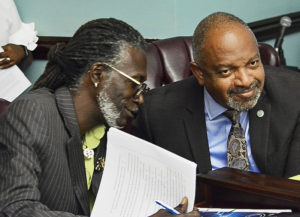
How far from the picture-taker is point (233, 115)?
5.88 feet

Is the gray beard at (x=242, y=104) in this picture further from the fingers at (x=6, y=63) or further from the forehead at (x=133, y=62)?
the fingers at (x=6, y=63)

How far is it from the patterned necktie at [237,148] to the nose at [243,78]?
196mm

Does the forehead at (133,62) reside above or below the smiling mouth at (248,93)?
above

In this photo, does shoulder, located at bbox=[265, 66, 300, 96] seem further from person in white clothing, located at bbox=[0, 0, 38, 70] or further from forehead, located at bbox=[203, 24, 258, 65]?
person in white clothing, located at bbox=[0, 0, 38, 70]

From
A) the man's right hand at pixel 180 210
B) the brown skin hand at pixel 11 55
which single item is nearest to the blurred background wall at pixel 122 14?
the brown skin hand at pixel 11 55

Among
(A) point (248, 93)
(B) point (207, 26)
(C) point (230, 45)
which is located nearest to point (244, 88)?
(A) point (248, 93)

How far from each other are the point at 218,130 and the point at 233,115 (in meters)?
0.08

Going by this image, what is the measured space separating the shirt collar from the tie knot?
19mm

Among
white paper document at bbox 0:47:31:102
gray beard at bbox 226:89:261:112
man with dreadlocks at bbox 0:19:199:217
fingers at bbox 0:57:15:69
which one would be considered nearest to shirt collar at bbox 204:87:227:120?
gray beard at bbox 226:89:261:112

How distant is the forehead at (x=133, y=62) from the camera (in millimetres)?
1633

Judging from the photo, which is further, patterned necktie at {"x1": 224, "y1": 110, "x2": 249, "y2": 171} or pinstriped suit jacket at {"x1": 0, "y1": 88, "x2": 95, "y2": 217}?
patterned necktie at {"x1": 224, "y1": 110, "x2": 249, "y2": 171}

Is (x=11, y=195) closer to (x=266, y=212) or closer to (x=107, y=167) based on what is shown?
(x=107, y=167)

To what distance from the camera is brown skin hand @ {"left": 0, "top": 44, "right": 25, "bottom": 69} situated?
101 inches

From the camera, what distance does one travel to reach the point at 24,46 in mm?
2738
